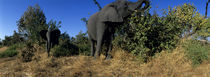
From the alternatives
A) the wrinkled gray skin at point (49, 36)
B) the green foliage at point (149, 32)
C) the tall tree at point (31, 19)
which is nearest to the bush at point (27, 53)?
the wrinkled gray skin at point (49, 36)

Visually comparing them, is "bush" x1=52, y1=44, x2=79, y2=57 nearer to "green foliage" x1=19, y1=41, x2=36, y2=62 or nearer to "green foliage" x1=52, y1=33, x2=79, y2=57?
"green foliage" x1=52, y1=33, x2=79, y2=57

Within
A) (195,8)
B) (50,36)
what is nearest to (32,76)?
(50,36)

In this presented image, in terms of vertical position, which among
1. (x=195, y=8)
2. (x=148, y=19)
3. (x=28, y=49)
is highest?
(x=195, y=8)

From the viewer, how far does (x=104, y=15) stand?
4.95m

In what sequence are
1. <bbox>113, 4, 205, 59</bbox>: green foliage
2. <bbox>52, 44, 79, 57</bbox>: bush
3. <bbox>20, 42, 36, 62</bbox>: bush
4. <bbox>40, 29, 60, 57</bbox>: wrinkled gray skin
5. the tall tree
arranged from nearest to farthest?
<bbox>113, 4, 205, 59</bbox>: green foliage → <bbox>20, 42, 36, 62</bbox>: bush → <bbox>40, 29, 60, 57</bbox>: wrinkled gray skin → <bbox>52, 44, 79, 57</bbox>: bush → the tall tree

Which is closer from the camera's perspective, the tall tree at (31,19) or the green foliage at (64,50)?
the green foliage at (64,50)

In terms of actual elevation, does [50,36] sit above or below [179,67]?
above

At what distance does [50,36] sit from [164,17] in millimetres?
5940

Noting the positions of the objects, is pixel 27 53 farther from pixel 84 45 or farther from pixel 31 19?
pixel 31 19

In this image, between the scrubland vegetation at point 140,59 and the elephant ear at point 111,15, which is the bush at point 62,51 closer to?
the scrubland vegetation at point 140,59

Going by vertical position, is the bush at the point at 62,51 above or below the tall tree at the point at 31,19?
below

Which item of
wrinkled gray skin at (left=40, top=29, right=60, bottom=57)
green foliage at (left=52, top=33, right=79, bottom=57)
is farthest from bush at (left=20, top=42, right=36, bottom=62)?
green foliage at (left=52, top=33, right=79, bottom=57)

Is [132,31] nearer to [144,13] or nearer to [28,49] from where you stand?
[144,13]

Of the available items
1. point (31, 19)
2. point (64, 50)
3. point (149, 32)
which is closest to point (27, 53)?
point (64, 50)
